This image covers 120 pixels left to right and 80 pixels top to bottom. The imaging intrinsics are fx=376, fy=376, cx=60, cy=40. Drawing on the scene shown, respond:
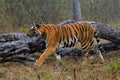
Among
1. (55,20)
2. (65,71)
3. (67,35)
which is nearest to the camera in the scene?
(65,71)

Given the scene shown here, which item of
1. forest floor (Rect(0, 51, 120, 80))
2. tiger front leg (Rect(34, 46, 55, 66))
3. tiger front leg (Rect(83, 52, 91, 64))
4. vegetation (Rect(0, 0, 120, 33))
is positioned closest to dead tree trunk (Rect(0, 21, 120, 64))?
forest floor (Rect(0, 51, 120, 80))

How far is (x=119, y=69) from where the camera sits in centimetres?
682

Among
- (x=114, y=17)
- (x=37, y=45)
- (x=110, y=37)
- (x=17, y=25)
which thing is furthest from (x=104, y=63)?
(x=114, y=17)

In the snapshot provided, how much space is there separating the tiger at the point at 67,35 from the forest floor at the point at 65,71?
0.95 ft

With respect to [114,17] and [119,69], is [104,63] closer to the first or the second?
[119,69]

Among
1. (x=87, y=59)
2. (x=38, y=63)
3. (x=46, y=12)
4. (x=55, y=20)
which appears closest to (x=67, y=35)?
(x=87, y=59)

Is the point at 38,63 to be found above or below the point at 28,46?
below

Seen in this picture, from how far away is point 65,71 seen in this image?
7.38m

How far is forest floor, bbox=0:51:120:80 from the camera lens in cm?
664

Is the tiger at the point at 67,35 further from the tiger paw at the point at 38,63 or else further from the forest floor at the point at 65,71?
the forest floor at the point at 65,71

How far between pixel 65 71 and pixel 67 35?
1.51 metres

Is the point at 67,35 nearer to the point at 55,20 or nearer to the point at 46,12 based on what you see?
the point at 46,12

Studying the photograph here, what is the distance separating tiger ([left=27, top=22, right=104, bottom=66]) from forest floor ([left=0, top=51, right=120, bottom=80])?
0.95 ft

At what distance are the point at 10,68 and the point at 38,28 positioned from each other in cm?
110
